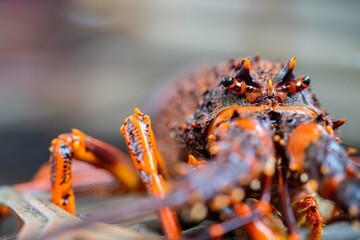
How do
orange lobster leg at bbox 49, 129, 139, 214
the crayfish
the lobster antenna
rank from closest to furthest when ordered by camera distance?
the crayfish
the lobster antenna
orange lobster leg at bbox 49, 129, 139, 214

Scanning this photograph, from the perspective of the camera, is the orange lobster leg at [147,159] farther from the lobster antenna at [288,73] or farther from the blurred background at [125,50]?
the blurred background at [125,50]

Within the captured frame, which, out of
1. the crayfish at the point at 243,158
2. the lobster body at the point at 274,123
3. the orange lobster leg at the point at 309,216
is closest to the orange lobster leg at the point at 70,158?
the crayfish at the point at 243,158

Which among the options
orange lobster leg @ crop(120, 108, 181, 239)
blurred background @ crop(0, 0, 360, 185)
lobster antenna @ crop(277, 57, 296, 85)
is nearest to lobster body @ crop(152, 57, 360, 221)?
lobster antenna @ crop(277, 57, 296, 85)

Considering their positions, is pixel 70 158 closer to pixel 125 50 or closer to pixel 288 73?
pixel 288 73

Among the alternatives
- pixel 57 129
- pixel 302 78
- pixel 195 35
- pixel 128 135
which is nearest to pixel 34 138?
pixel 57 129

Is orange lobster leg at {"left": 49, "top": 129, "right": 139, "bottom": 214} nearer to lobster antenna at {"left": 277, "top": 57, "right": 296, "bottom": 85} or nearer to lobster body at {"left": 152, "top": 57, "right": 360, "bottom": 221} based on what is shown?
lobster body at {"left": 152, "top": 57, "right": 360, "bottom": 221}

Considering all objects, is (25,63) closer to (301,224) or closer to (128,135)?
(128,135)
